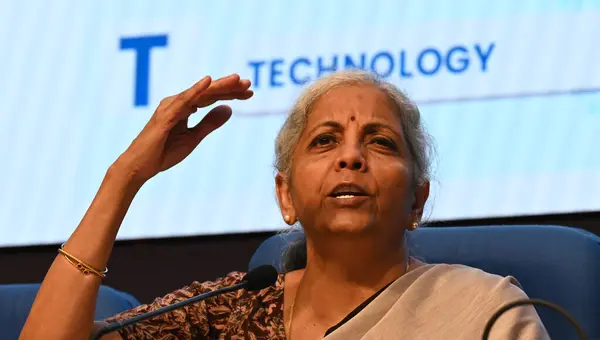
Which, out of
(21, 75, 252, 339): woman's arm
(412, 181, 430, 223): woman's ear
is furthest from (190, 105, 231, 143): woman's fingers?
(412, 181, 430, 223): woman's ear

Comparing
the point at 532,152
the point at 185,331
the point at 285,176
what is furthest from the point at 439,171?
the point at 185,331

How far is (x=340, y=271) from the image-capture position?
1.93 meters

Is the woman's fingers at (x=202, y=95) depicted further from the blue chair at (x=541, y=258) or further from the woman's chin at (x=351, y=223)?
the blue chair at (x=541, y=258)

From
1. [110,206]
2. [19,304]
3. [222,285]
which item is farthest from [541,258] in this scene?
[19,304]

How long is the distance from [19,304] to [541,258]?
108 centimetres

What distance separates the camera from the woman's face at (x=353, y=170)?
6.03 ft

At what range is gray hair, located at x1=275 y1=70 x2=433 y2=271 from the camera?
201cm

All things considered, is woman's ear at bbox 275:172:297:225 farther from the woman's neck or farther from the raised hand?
Answer: the raised hand

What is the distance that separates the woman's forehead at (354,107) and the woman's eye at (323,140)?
32 mm

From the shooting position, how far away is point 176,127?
1.97 meters

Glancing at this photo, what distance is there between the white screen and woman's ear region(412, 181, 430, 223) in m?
0.43

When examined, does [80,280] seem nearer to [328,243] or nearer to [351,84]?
[328,243]

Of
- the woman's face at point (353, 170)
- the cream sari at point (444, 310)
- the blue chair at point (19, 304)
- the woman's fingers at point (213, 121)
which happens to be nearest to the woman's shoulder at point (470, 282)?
the cream sari at point (444, 310)

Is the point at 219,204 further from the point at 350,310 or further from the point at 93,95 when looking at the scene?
the point at 350,310
